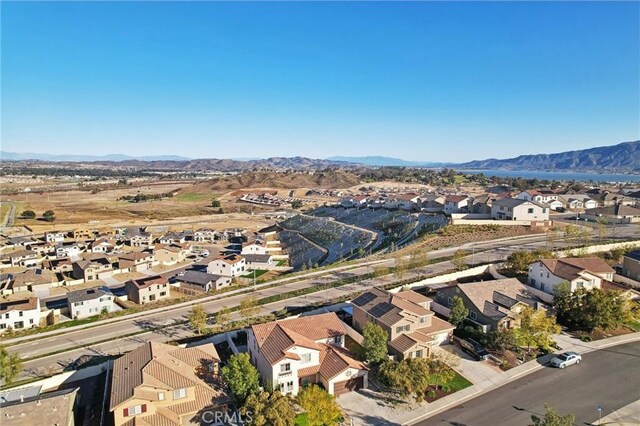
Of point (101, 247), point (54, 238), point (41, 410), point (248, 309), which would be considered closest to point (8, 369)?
point (41, 410)

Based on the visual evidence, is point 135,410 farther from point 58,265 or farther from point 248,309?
point 58,265

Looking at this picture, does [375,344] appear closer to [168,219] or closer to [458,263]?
[458,263]

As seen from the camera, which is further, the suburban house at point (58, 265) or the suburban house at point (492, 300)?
the suburban house at point (58, 265)

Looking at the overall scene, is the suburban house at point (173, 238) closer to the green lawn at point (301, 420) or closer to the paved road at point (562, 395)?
the green lawn at point (301, 420)

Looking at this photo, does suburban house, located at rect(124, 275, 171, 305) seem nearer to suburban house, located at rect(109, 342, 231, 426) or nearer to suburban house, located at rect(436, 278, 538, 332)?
suburban house, located at rect(109, 342, 231, 426)

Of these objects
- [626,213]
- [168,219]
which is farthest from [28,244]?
[626,213]

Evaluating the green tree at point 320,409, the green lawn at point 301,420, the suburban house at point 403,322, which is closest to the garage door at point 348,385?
the green lawn at point 301,420
